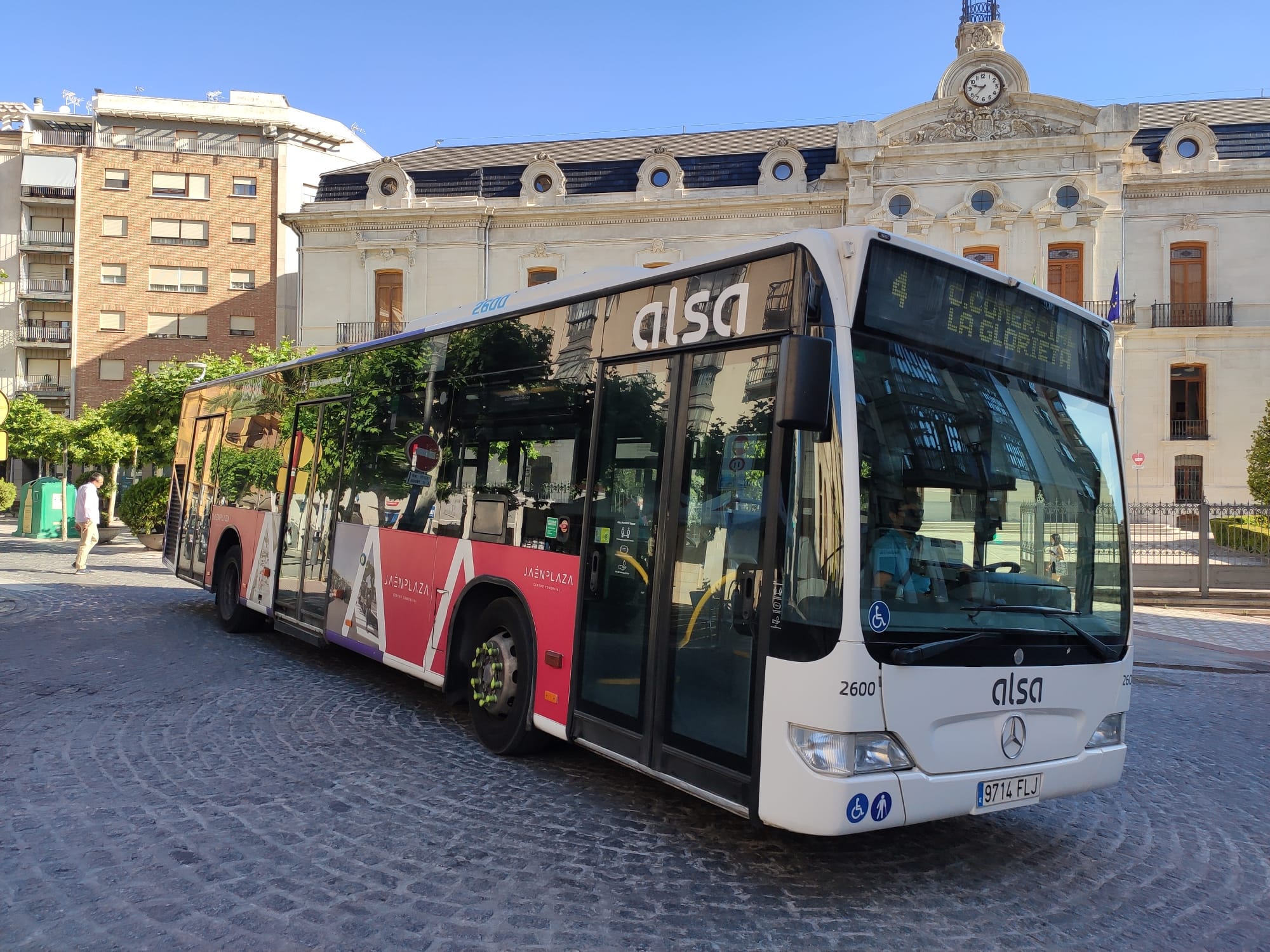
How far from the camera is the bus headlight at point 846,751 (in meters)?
3.79

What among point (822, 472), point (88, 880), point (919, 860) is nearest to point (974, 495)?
point (822, 472)

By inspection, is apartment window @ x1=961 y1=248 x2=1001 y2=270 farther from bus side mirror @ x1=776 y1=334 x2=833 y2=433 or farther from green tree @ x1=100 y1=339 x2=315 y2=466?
bus side mirror @ x1=776 y1=334 x2=833 y2=433

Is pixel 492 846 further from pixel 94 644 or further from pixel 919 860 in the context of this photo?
pixel 94 644

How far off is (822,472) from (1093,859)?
255 cm

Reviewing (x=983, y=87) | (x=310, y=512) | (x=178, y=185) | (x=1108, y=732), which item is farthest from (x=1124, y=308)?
(x=178, y=185)

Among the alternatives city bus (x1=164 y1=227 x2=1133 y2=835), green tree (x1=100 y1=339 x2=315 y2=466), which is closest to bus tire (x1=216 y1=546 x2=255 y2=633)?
city bus (x1=164 y1=227 x2=1133 y2=835)

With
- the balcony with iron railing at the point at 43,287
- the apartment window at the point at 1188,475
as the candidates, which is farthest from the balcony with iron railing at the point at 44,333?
the apartment window at the point at 1188,475

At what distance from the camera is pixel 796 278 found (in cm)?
421

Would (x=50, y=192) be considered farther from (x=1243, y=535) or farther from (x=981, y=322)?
(x=981, y=322)

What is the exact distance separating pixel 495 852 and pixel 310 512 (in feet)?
17.2

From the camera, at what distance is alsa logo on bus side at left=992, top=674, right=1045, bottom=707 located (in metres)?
4.17

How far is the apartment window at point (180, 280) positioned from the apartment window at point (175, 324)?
128cm

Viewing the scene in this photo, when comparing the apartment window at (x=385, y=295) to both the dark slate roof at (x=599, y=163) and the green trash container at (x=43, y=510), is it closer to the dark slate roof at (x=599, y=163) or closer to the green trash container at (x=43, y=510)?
the dark slate roof at (x=599, y=163)

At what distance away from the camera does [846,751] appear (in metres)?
3.79
